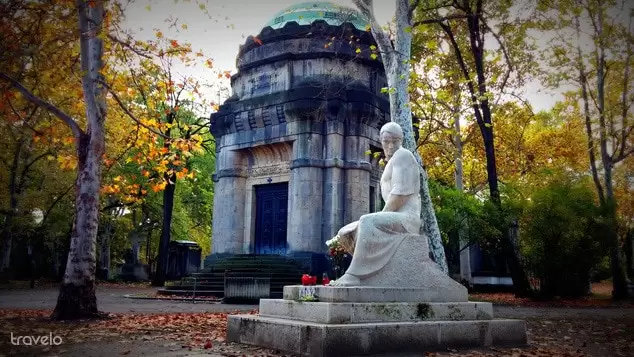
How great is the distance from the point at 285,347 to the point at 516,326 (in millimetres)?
3574

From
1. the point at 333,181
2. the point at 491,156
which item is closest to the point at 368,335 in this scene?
the point at 333,181

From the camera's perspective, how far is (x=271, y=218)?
19.4 metres

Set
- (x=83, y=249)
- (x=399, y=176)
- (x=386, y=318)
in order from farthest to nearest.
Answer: (x=83, y=249), (x=399, y=176), (x=386, y=318)

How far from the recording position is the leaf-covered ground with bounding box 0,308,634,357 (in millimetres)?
6020

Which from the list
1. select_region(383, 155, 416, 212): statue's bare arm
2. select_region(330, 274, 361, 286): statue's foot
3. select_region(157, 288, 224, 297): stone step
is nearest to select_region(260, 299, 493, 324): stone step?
select_region(330, 274, 361, 286): statue's foot

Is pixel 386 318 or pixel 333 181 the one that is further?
pixel 333 181

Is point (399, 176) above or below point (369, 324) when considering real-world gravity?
above

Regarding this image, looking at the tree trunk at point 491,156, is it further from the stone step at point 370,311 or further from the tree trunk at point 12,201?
the tree trunk at point 12,201

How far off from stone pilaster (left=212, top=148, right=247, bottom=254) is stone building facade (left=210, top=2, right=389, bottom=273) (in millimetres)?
41

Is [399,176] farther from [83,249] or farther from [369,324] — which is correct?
[83,249]

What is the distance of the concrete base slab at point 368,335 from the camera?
5367mm

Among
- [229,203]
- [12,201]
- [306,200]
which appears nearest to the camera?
[306,200]

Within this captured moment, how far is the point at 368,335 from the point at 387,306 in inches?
25.6

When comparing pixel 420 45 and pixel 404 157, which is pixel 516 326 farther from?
pixel 420 45
